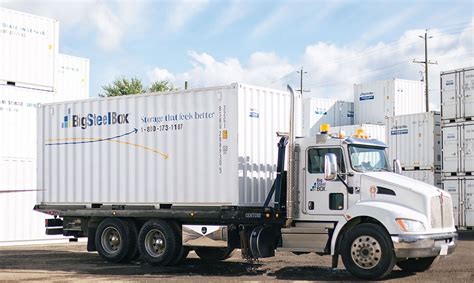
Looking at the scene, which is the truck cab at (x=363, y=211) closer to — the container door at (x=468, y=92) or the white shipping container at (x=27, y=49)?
the container door at (x=468, y=92)

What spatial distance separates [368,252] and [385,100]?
81.6 feet

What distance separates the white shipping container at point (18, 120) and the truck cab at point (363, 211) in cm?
949

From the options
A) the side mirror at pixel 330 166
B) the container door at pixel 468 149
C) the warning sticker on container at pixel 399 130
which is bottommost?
the side mirror at pixel 330 166

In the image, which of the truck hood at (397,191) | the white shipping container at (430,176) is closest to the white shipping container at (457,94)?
the white shipping container at (430,176)

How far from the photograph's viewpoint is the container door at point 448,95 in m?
21.4

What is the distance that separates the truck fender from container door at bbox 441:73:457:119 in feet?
36.2

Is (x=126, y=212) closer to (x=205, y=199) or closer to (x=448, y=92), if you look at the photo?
(x=205, y=199)

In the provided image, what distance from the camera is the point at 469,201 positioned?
21.4 metres

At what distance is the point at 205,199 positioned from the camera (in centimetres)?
1316

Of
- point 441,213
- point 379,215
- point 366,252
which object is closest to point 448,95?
point 441,213

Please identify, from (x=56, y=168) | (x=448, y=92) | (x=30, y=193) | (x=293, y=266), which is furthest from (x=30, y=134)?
(x=448, y=92)

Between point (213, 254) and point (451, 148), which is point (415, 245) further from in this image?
point (451, 148)

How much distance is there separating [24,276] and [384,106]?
26.1m

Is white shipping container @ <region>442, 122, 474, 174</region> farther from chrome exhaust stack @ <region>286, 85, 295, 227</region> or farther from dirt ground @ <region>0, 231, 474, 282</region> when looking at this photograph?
chrome exhaust stack @ <region>286, 85, 295, 227</region>
